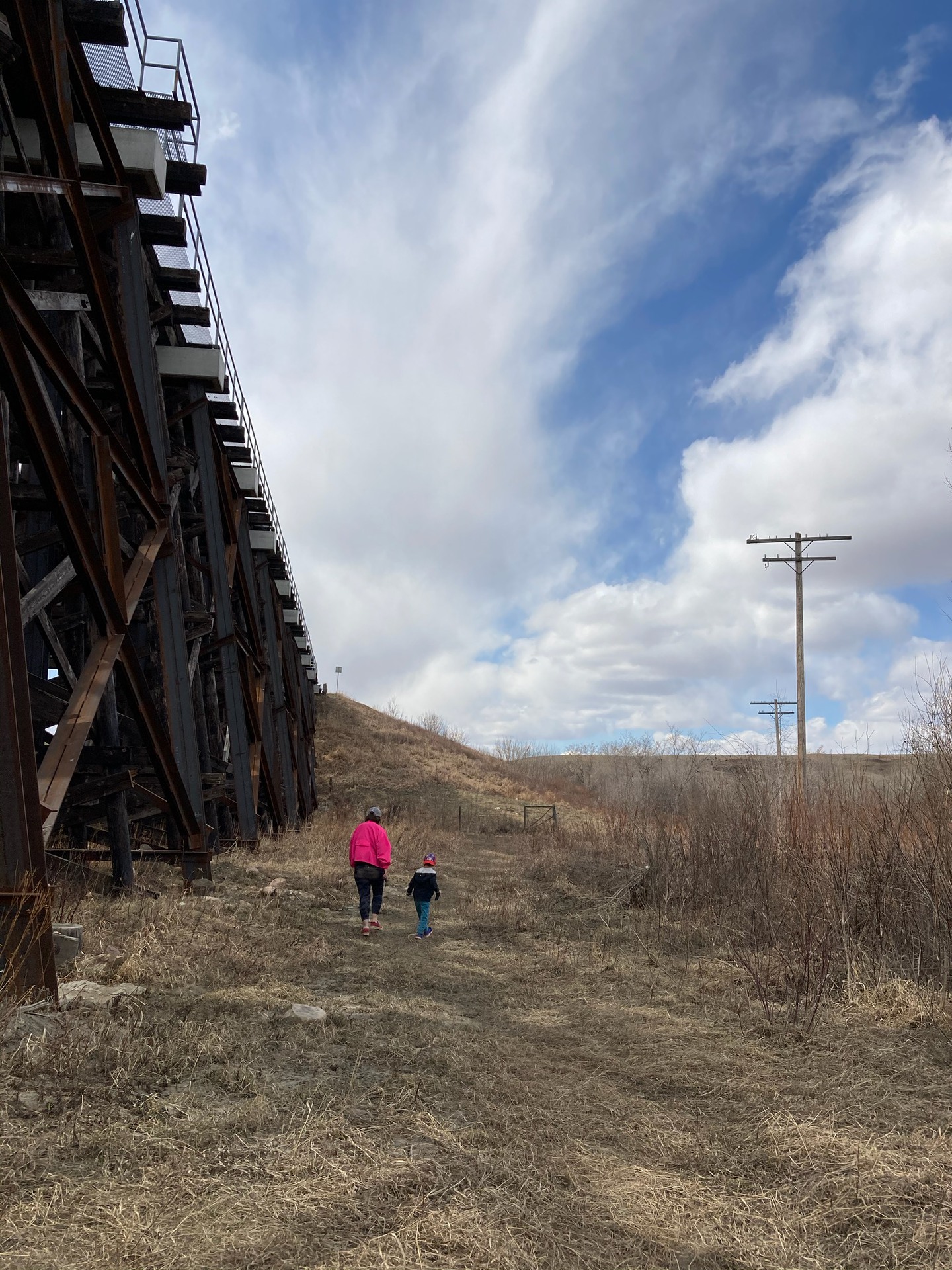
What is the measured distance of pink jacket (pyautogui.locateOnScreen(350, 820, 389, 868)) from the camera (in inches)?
399

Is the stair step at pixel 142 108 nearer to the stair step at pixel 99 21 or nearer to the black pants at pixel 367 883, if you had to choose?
the stair step at pixel 99 21

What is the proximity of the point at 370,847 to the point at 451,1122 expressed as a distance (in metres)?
6.31

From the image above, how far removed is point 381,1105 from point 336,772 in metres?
31.9

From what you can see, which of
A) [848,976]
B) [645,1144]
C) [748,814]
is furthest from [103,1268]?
[748,814]

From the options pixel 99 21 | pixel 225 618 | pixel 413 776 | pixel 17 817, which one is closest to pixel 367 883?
pixel 225 618

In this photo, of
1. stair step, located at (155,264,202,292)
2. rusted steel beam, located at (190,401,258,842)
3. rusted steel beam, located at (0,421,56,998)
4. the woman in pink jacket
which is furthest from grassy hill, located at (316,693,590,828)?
rusted steel beam, located at (0,421,56,998)

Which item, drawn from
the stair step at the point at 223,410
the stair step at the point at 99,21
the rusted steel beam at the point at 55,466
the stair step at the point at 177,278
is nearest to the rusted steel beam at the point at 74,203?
the stair step at the point at 99,21

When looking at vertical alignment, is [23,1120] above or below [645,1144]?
above

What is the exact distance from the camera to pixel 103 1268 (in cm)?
262

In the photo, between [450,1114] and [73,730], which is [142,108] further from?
[450,1114]

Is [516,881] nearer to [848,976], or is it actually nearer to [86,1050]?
[848,976]

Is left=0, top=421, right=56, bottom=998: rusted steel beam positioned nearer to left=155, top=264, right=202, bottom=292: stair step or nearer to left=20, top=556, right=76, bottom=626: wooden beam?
left=20, top=556, right=76, bottom=626: wooden beam

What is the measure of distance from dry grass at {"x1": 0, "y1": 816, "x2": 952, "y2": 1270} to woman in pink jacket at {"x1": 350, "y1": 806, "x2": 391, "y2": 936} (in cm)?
220

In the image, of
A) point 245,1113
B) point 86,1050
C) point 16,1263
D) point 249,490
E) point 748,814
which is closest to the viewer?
point 16,1263
